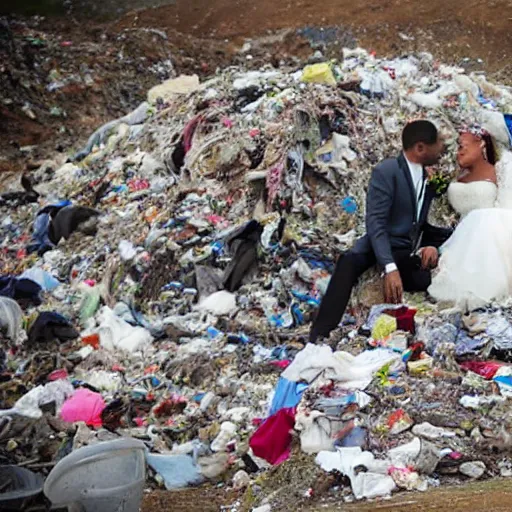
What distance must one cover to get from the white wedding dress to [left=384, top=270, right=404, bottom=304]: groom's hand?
0.24 metres

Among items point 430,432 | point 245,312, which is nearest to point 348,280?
point 245,312

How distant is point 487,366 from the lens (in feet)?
15.5

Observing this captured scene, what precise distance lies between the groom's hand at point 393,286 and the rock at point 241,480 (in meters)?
1.21

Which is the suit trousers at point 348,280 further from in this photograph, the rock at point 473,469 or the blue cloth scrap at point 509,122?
the rock at point 473,469

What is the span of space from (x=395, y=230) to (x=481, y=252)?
0.45 m

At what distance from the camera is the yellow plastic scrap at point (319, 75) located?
7.77 meters

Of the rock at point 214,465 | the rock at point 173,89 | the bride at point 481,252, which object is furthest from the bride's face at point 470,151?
the rock at point 173,89

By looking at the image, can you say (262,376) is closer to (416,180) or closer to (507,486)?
(416,180)

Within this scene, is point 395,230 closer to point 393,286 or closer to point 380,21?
point 393,286

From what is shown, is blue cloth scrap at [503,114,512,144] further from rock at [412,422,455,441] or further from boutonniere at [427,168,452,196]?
rock at [412,422,455,441]

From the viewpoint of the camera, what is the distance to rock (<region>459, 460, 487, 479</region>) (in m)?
4.05

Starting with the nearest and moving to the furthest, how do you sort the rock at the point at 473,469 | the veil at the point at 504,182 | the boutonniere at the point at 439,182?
the rock at the point at 473,469 → the veil at the point at 504,182 → the boutonniere at the point at 439,182

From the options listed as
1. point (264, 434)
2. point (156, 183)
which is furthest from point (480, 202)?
point (156, 183)

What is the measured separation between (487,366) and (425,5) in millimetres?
10632
